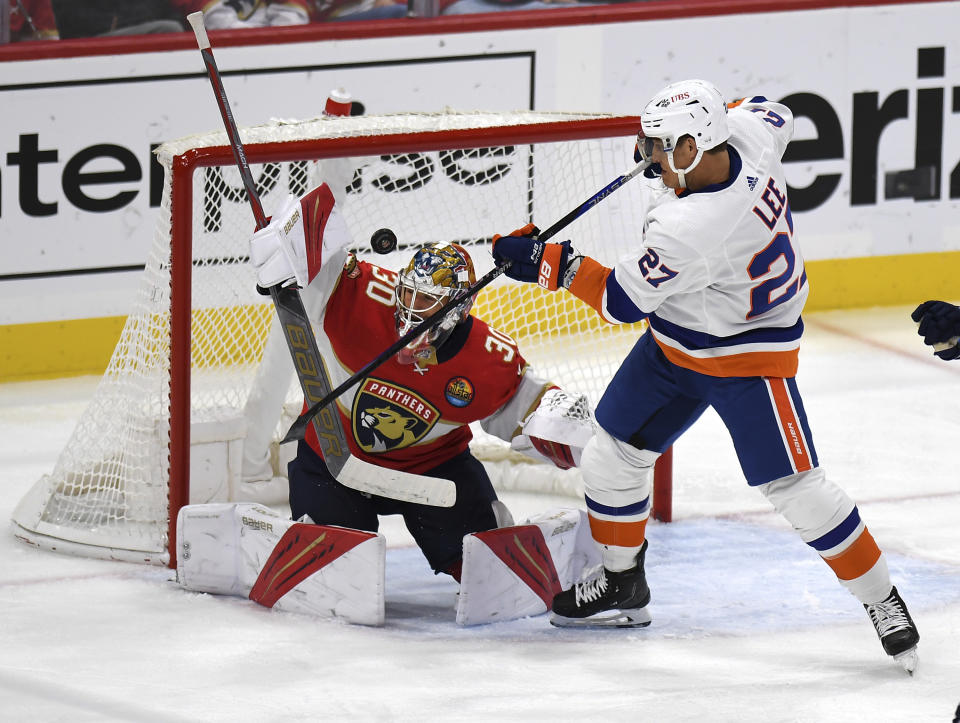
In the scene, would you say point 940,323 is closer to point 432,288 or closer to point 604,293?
point 604,293

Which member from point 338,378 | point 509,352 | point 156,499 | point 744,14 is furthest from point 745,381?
point 744,14

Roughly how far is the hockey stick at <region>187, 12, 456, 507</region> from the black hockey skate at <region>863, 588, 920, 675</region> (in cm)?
92

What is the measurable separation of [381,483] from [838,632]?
102cm

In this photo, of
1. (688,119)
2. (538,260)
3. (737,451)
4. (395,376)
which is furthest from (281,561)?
(688,119)

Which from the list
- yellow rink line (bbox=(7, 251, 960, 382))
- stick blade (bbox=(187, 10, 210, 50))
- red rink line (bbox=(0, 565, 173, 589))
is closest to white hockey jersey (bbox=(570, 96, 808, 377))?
stick blade (bbox=(187, 10, 210, 50))

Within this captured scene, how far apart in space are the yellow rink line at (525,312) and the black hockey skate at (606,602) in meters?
1.26

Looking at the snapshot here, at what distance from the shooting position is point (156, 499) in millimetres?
4188

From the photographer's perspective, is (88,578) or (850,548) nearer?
(850,548)

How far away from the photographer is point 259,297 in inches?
186

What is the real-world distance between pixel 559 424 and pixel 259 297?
4.03 ft

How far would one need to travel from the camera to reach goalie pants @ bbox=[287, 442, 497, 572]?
3846 mm

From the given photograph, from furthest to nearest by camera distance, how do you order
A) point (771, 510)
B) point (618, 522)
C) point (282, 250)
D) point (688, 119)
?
point (771, 510), point (618, 522), point (282, 250), point (688, 119)

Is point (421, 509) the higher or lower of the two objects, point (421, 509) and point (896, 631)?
the higher

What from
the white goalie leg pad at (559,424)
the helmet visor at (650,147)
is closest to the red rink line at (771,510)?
the white goalie leg pad at (559,424)
